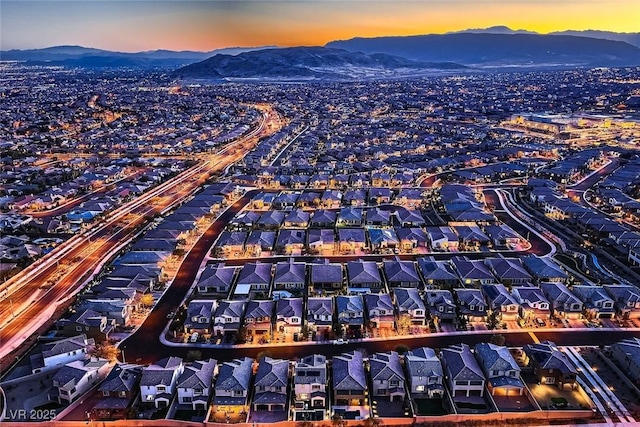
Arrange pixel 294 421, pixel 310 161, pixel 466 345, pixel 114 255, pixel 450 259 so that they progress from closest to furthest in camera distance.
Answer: pixel 294 421, pixel 466 345, pixel 450 259, pixel 114 255, pixel 310 161

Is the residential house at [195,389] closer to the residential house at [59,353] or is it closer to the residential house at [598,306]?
the residential house at [59,353]

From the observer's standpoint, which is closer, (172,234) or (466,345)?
(466,345)

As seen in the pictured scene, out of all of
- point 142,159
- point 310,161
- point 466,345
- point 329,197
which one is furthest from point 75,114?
point 466,345

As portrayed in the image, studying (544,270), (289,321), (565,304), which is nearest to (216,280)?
(289,321)

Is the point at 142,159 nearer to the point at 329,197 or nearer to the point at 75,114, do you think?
the point at 329,197

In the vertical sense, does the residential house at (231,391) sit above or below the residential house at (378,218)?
below

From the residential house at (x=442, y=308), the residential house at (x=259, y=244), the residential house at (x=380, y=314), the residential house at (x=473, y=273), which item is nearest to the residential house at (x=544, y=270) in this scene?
the residential house at (x=473, y=273)
